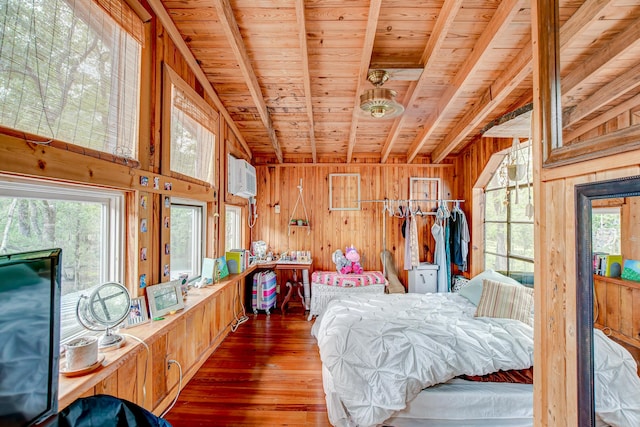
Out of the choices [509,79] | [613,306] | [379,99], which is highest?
[509,79]

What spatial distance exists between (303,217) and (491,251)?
304 centimetres

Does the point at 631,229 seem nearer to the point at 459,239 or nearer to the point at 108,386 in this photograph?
the point at 108,386

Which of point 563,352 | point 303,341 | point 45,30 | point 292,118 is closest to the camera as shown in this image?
point 563,352

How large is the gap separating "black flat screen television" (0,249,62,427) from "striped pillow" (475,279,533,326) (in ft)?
9.82

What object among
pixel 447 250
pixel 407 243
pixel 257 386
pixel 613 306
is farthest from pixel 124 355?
pixel 447 250

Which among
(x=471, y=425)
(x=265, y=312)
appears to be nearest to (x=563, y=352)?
(x=471, y=425)

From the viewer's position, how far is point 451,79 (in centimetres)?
286

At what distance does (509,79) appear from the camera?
2.54 m

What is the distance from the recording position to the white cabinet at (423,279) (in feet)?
14.9

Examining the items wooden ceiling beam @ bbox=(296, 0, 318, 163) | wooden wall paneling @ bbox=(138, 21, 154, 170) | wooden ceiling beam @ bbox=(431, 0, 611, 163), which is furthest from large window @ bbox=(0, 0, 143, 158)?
wooden ceiling beam @ bbox=(431, 0, 611, 163)

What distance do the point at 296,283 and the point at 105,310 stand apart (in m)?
3.29

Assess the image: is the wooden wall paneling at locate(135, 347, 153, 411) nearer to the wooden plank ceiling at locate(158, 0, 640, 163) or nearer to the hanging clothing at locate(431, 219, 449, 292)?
the wooden plank ceiling at locate(158, 0, 640, 163)

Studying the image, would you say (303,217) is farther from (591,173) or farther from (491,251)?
(591,173)

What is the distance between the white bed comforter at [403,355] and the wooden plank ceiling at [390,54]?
5.32 feet
